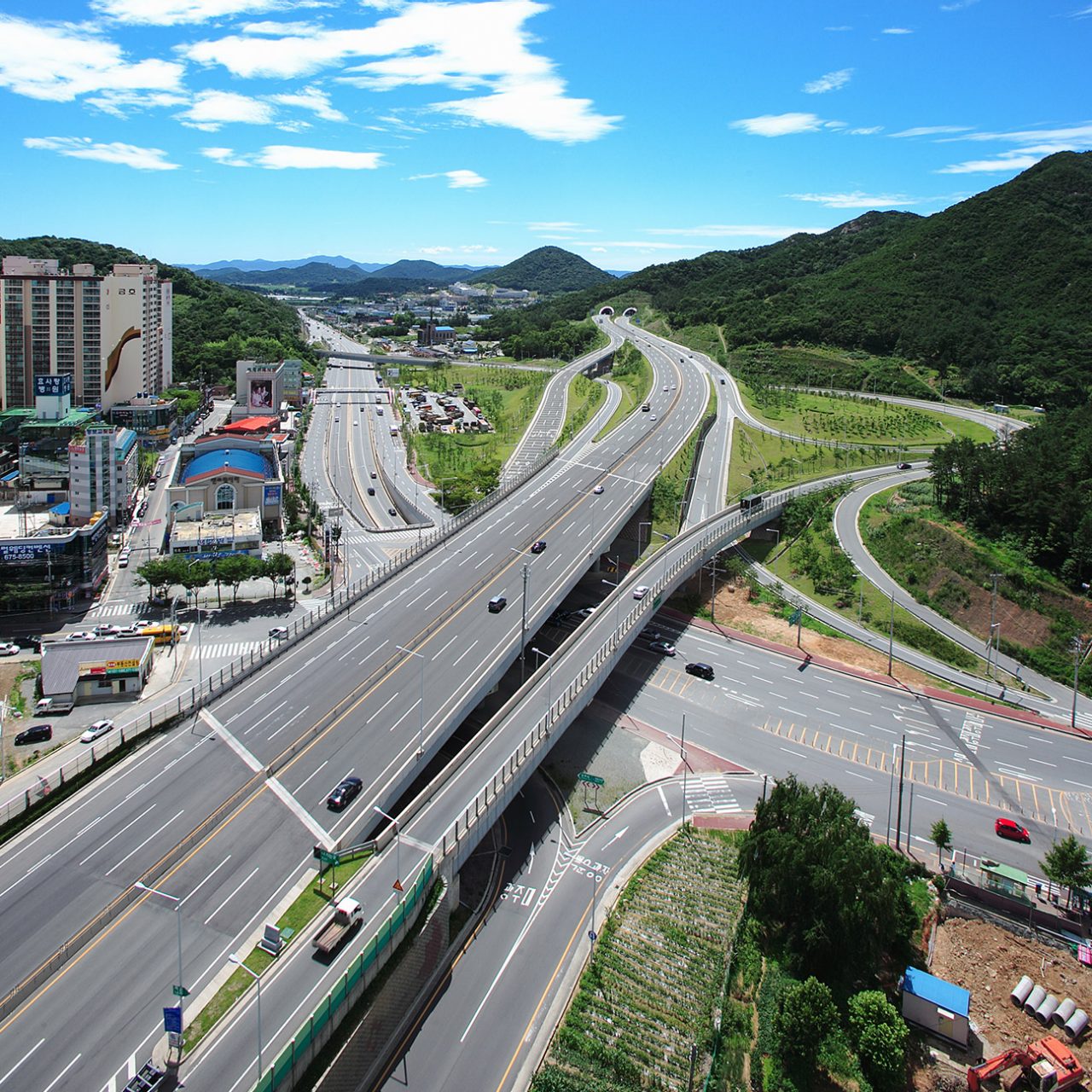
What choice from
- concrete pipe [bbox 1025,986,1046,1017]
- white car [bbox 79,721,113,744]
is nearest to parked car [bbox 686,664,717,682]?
concrete pipe [bbox 1025,986,1046,1017]

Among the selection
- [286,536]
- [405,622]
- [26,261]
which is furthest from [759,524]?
A: [26,261]

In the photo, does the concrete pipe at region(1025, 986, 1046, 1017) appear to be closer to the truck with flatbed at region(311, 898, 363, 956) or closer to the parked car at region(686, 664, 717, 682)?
the truck with flatbed at region(311, 898, 363, 956)

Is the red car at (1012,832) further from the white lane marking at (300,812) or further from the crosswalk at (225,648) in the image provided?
the crosswalk at (225,648)

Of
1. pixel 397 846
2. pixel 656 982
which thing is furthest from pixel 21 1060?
pixel 656 982

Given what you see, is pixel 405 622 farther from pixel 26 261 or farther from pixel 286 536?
pixel 26 261

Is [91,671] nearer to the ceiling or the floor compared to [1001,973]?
nearer to the ceiling

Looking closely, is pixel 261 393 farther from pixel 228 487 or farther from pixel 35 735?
pixel 35 735
